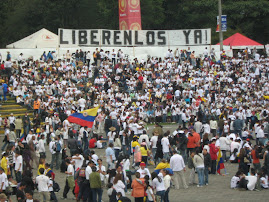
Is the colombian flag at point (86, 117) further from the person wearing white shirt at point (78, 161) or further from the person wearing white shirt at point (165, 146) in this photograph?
the person wearing white shirt at point (78, 161)

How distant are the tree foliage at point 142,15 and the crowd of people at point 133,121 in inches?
561

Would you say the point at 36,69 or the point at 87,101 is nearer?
the point at 87,101

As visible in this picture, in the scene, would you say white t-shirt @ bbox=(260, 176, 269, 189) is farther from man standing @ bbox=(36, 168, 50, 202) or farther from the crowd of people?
man standing @ bbox=(36, 168, 50, 202)

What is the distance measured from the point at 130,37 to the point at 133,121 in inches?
809

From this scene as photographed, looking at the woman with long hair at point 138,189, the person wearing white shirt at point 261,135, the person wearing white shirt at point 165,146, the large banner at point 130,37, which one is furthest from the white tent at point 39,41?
the woman with long hair at point 138,189

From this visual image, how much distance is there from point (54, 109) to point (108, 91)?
464cm

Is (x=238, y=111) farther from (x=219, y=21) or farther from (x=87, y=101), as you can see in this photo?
(x=219, y=21)

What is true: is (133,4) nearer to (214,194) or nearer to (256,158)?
(256,158)

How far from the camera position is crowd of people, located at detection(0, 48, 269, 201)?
17.5 m

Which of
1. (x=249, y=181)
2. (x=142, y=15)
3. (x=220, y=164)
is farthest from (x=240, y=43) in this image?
(x=249, y=181)

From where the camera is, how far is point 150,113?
3416 centimetres

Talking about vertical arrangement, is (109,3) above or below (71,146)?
above

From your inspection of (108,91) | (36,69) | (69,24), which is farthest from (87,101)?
(69,24)

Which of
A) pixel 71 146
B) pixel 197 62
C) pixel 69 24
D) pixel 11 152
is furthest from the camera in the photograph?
pixel 69 24
